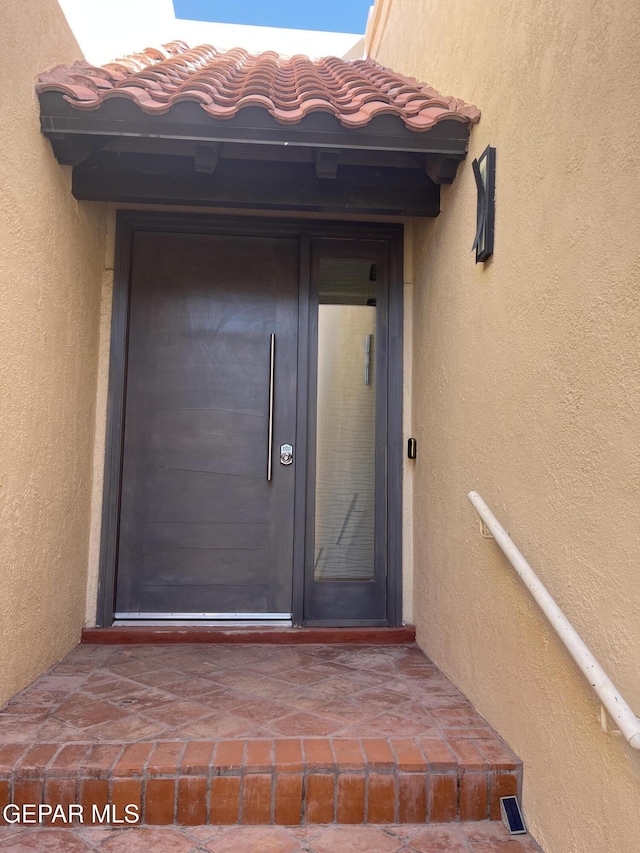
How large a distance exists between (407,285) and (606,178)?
207cm

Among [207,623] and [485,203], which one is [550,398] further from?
[207,623]

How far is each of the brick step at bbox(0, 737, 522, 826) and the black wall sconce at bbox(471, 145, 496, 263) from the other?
73.1 inches

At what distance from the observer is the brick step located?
1.80 metres

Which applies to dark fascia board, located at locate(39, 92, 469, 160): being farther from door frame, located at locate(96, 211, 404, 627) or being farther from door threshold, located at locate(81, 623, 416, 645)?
Result: door threshold, located at locate(81, 623, 416, 645)

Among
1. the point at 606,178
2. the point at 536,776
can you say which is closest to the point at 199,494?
the point at 536,776


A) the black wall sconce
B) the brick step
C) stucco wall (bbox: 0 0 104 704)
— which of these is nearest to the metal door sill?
stucco wall (bbox: 0 0 104 704)

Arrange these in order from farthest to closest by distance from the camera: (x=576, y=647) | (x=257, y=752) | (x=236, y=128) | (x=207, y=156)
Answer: (x=207, y=156) < (x=236, y=128) < (x=257, y=752) < (x=576, y=647)

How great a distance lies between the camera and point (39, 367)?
99.1 inches

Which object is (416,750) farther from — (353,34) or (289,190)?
(353,34)

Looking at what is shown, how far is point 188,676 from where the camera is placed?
2.62 metres

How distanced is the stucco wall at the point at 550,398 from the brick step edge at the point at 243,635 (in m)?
0.49

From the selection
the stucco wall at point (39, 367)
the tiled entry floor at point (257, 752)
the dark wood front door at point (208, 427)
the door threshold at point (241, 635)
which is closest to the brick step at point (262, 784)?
the tiled entry floor at point (257, 752)

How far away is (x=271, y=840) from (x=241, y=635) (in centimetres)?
145

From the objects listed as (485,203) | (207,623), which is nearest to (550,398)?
(485,203)
